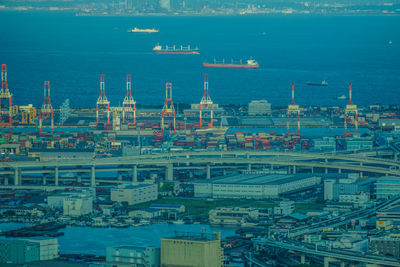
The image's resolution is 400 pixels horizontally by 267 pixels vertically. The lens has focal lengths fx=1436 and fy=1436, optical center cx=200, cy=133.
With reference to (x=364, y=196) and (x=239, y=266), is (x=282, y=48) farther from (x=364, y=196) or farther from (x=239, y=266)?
(x=239, y=266)

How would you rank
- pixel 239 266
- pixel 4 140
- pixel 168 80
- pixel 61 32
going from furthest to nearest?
pixel 61 32 → pixel 168 80 → pixel 4 140 → pixel 239 266

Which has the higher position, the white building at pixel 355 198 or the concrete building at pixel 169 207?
the white building at pixel 355 198

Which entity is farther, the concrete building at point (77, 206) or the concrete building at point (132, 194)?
the concrete building at point (132, 194)

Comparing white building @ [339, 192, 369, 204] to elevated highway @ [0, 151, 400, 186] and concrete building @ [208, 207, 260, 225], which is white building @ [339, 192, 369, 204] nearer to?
concrete building @ [208, 207, 260, 225]

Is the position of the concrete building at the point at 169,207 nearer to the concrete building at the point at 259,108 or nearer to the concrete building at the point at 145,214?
the concrete building at the point at 145,214

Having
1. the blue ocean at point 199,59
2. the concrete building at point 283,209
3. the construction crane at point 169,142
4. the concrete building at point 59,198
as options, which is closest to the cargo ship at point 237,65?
the blue ocean at point 199,59

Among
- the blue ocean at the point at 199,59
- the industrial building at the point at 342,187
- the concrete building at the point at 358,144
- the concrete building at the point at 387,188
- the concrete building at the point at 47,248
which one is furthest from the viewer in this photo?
the blue ocean at the point at 199,59

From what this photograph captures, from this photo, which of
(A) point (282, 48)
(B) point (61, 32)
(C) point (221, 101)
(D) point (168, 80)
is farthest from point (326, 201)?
(B) point (61, 32)

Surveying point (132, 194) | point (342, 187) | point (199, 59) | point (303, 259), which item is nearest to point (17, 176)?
point (132, 194)
